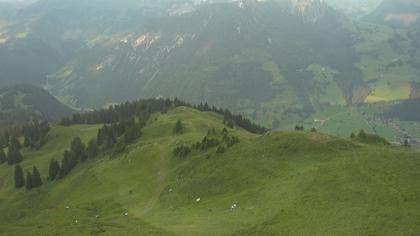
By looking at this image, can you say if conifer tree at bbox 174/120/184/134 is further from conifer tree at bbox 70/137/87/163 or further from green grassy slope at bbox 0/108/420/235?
green grassy slope at bbox 0/108/420/235

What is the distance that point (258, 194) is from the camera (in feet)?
252

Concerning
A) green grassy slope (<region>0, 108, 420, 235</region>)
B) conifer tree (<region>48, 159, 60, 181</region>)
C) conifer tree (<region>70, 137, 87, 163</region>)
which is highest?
green grassy slope (<region>0, 108, 420, 235</region>)

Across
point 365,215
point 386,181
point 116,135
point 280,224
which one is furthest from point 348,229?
point 116,135

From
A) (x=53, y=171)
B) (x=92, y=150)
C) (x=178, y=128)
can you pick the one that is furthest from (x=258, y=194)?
(x=92, y=150)

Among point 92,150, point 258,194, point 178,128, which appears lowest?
point 92,150

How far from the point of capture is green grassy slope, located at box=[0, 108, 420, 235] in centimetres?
5853

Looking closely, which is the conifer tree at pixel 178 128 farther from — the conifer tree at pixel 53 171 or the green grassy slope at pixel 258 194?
the conifer tree at pixel 53 171

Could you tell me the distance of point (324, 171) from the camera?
74750mm

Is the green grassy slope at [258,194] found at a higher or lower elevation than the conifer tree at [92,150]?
higher

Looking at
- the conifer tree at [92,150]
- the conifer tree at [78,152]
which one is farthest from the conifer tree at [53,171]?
the conifer tree at [92,150]

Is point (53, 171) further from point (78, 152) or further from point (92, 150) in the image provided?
point (92, 150)

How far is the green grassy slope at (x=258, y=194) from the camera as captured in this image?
58531 millimetres

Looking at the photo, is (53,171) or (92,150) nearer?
(53,171)

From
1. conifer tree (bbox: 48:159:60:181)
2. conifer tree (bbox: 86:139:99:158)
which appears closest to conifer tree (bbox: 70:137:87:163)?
conifer tree (bbox: 86:139:99:158)
